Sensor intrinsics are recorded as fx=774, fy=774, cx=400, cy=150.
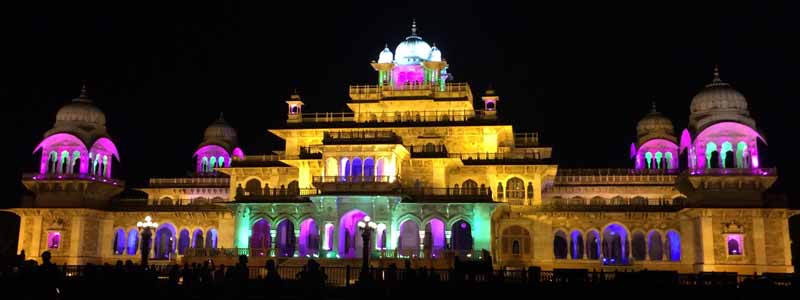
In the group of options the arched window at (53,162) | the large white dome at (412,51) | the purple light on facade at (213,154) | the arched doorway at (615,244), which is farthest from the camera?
the purple light on facade at (213,154)

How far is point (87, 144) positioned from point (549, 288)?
1633 inches

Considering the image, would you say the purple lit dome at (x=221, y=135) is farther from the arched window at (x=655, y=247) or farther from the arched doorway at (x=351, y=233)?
the arched window at (x=655, y=247)

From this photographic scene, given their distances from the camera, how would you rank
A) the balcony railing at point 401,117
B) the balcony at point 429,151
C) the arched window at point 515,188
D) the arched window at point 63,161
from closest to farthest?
the balcony at point 429,151, the arched window at point 515,188, the balcony railing at point 401,117, the arched window at point 63,161

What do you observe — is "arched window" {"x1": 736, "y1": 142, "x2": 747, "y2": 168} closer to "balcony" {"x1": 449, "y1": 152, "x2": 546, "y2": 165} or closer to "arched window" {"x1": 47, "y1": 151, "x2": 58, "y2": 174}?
"balcony" {"x1": 449, "y1": 152, "x2": 546, "y2": 165}

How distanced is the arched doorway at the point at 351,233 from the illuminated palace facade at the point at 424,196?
14 centimetres

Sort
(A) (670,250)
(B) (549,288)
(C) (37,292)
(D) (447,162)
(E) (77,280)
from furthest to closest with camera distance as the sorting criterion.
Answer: (A) (670,250)
(D) (447,162)
(B) (549,288)
(E) (77,280)
(C) (37,292)

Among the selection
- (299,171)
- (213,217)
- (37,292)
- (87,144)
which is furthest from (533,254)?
(37,292)

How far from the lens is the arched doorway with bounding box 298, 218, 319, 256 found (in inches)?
2034

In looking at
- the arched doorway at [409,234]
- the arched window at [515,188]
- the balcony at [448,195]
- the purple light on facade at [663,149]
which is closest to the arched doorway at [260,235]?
the arched doorway at [409,234]

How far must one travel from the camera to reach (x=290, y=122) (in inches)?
2240

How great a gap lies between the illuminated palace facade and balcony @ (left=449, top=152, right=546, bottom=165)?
4.0 inches

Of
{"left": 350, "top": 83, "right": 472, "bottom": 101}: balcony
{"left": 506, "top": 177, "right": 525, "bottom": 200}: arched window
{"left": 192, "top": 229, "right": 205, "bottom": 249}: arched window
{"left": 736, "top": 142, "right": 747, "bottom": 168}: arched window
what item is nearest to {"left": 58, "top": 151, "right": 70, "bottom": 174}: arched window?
{"left": 192, "top": 229, "right": 205, "bottom": 249}: arched window

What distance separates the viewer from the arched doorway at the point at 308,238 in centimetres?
5166

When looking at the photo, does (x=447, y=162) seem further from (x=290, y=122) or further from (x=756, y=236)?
(x=756, y=236)
